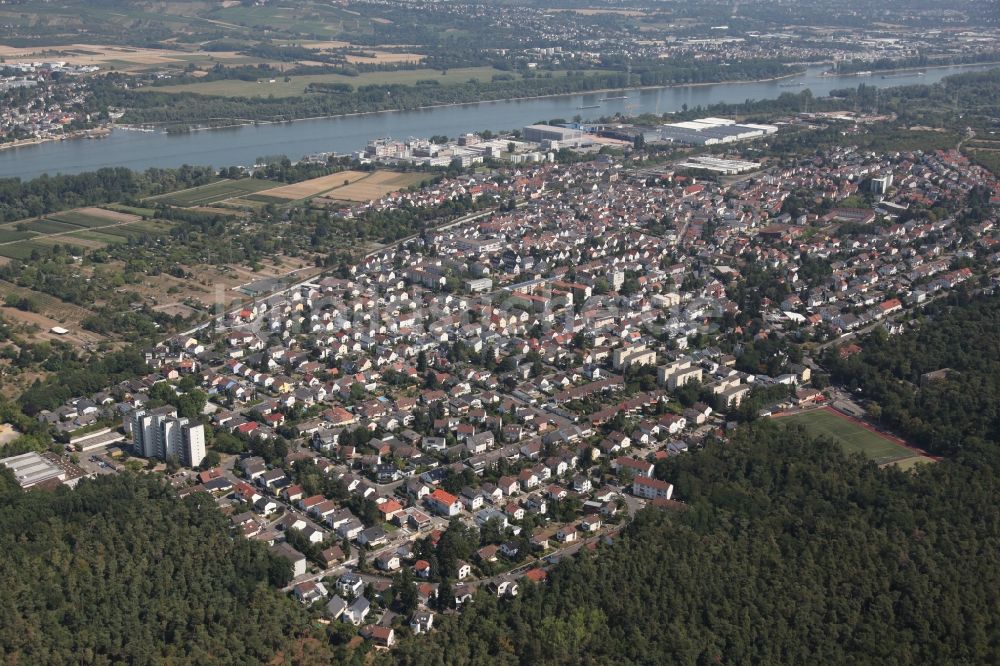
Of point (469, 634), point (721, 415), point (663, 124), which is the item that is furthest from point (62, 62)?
point (469, 634)

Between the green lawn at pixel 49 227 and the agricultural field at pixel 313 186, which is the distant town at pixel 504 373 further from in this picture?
the green lawn at pixel 49 227

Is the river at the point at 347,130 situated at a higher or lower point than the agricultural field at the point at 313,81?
lower

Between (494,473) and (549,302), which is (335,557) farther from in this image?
(549,302)

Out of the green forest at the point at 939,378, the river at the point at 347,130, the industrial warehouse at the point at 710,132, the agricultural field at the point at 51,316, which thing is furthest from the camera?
the industrial warehouse at the point at 710,132

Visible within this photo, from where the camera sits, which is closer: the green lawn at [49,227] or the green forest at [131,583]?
the green forest at [131,583]

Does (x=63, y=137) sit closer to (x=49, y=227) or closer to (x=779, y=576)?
(x=49, y=227)

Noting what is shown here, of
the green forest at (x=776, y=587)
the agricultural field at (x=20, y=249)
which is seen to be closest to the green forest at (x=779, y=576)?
the green forest at (x=776, y=587)
